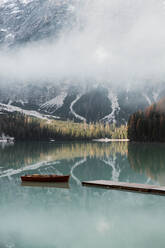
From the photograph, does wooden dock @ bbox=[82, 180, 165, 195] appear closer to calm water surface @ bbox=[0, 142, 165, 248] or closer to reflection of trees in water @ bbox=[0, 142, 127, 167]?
calm water surface @ bbox=[0, 142, 165, 248]

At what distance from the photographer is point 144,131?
6924 inches

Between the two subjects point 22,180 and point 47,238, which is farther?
point 22,180

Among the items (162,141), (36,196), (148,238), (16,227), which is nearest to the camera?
(148,238)

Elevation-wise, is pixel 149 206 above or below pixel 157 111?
below

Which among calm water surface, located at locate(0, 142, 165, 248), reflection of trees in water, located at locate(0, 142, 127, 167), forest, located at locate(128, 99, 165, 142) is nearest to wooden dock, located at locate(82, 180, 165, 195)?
calm water surface, located at locate(0, 142, 165, 248)

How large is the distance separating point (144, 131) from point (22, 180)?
130274mm

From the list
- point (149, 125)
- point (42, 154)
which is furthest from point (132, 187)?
point (149, 125)

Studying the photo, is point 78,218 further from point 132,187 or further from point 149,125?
point 149,125

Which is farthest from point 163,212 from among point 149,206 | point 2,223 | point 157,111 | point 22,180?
point 157,111

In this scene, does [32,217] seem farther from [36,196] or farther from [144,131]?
[144,131]

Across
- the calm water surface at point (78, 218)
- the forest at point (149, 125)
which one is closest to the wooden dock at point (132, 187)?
the calm water surface at point (78, 218)

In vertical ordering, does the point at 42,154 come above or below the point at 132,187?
below

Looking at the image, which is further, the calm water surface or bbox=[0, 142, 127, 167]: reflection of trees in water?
bbox=[0, 142, 127, 167]: reflection of trees in water

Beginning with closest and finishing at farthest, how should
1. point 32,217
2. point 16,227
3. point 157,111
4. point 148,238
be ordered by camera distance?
point 148,238 < point 16,227 < point 32,217 < point 157,111
